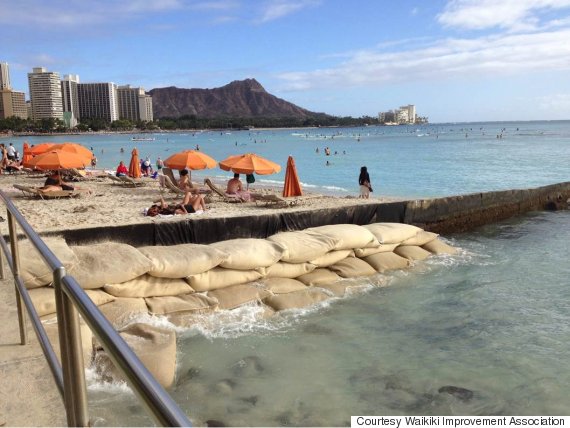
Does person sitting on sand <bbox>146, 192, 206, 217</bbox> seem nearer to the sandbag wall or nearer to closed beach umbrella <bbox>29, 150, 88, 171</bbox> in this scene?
the sandbag wall

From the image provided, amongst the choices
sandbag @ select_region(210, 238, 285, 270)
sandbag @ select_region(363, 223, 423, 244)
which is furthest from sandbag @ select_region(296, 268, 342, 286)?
sandbag @ select_region(363, 223, 423, 244)

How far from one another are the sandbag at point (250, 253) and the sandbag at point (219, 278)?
0.28ft

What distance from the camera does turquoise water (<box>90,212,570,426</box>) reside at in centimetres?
489

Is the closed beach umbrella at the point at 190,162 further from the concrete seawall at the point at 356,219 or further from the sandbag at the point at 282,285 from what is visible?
the sandbag at the point at 282,285

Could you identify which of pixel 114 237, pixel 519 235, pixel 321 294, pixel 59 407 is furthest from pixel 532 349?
pixel 519 235

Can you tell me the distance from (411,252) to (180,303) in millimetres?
5164

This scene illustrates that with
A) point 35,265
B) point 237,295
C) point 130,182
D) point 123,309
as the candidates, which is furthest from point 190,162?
point 35,265

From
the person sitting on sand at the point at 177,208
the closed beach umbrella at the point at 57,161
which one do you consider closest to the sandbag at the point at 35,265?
the person sitting on sand at the point at 177,208

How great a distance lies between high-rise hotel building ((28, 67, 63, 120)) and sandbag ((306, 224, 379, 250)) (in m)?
193

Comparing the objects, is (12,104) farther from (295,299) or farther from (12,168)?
(295,299)

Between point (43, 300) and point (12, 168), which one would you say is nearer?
point (43, 300)

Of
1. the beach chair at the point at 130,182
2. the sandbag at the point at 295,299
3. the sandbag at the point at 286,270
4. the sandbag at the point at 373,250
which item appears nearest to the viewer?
the sandbag at the point at 295,299

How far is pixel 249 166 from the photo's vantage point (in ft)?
43.2

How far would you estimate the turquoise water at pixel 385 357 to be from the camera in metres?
4.89
